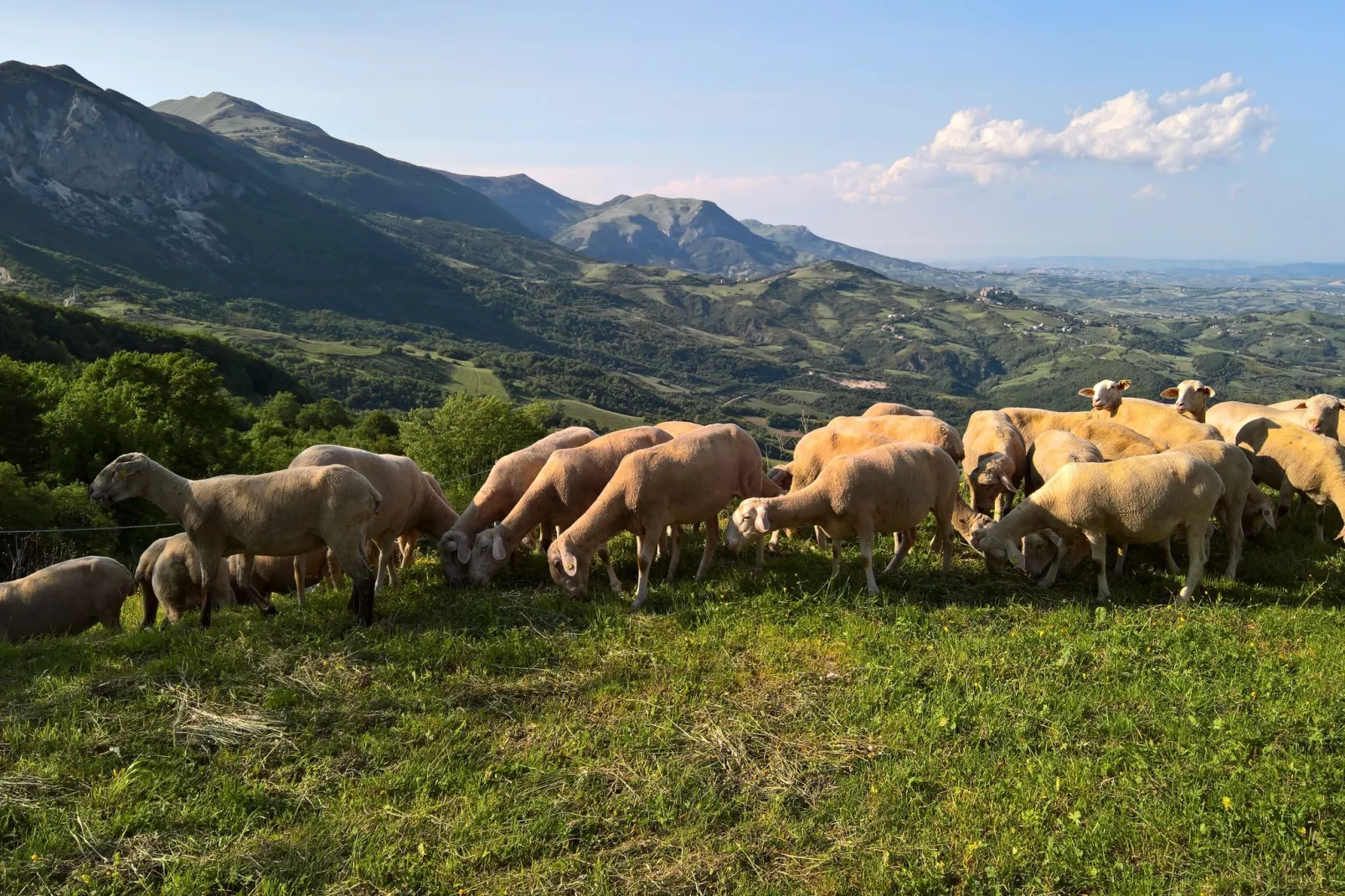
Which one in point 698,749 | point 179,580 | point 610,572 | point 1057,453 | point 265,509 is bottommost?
point 179,580

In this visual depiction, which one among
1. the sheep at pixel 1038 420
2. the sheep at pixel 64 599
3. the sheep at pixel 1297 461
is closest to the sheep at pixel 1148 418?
the sheep at pixel 1038 420

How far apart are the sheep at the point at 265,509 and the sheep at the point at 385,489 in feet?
4.16

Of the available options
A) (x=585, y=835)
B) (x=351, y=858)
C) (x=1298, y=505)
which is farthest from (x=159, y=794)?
(x=1298, y=505)

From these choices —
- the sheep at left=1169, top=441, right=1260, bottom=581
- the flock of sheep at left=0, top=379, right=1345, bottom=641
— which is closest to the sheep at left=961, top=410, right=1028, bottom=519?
the flock of sheep at left=0, top=379, right=1345, bottom=641

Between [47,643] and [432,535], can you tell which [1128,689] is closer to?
[432,535]

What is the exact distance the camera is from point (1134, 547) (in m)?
12.8

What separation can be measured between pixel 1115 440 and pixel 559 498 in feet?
32.2

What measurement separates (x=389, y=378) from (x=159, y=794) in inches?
6707

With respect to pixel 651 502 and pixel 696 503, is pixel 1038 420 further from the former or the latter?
pixel 651 502

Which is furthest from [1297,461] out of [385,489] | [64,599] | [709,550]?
[64,599]

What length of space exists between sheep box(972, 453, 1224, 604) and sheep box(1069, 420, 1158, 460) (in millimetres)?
2607

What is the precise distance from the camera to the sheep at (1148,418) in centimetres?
1368

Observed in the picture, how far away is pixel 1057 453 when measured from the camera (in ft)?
40.8

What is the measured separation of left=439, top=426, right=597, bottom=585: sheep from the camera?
11992 mm
